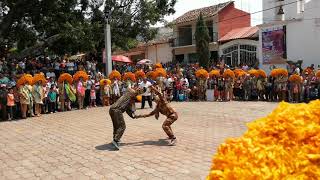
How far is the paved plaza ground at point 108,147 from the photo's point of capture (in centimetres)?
780

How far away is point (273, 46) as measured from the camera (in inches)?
1047

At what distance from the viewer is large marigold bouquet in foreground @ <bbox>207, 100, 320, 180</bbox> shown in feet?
10.8

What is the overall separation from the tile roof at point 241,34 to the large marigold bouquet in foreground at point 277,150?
2944cm

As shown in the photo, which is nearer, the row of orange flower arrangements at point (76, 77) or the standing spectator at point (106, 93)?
the row of orange flower arrangements at point (76, 77)

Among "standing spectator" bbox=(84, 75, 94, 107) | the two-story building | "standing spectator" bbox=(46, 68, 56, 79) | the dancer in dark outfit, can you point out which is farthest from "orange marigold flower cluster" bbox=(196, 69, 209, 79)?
the two-story building

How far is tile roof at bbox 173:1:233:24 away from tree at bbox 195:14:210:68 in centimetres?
313

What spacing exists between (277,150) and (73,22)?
19.6 metres

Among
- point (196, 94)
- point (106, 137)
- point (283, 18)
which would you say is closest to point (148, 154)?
point (106, 137)

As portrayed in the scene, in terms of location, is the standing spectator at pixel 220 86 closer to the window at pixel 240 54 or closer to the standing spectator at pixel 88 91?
the standing spectator at pixel 88 91

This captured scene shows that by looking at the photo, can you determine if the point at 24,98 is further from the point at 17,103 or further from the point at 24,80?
the point at 24,80

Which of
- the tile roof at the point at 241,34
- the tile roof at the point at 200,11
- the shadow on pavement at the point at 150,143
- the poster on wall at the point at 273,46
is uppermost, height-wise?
the tile roof at the point at 200,11

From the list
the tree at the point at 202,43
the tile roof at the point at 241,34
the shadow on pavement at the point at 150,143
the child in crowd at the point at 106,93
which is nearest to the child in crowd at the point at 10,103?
the child in crowd at the point at 106,93

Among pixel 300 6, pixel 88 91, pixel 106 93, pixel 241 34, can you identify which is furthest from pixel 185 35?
pixel 88 91

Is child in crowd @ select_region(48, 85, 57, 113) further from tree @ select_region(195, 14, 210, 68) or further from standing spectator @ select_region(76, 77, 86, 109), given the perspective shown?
tree @ select_region(195, 14, 210, 68)
